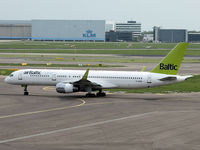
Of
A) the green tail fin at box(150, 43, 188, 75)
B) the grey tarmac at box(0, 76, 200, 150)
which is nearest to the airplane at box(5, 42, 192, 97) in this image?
the green tail fin at box(150, 43, 188, 75)

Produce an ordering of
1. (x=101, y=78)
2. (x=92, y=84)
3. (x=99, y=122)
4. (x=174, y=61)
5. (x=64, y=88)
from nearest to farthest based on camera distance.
Answer: (x=99, y=122) → (x=64, y=88) → (x=174, y=61) → (x=92, y=84) → (x=101, y=78)

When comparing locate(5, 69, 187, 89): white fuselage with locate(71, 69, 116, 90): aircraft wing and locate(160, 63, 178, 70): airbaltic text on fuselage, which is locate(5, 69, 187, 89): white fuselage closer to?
locate(71, 69, 116, 90): aircraft wing

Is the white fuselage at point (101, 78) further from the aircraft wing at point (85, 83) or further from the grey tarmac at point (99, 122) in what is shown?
the grey tarmac at point (99, 122)

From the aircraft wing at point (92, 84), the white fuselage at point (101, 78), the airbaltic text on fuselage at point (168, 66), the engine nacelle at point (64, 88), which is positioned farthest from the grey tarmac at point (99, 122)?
the airbaltic text on fuselage at point (168, 66)

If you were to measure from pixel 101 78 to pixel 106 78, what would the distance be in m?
0.68

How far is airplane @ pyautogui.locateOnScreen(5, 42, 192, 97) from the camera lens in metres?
51.8

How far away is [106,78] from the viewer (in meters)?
54.0

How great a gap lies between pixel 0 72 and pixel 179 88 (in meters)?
38.1

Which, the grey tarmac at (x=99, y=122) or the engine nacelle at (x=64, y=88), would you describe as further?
the engine nacelle at (x=64, y=88)

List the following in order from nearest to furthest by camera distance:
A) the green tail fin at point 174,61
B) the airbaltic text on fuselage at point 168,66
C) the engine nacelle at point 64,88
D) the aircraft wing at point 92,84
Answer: the engine nacelle at point 64,88 → the green tail fin at point 174,61 → the airbaltic text on fuselage at point 168,66 → the aircraft wing at point 92,84

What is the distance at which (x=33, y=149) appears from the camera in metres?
27.7

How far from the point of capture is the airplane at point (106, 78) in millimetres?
51844

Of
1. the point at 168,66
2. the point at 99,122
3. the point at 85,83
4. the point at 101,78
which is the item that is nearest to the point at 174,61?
the point at 168,66

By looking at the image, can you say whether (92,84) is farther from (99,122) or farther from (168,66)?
(99,122)
